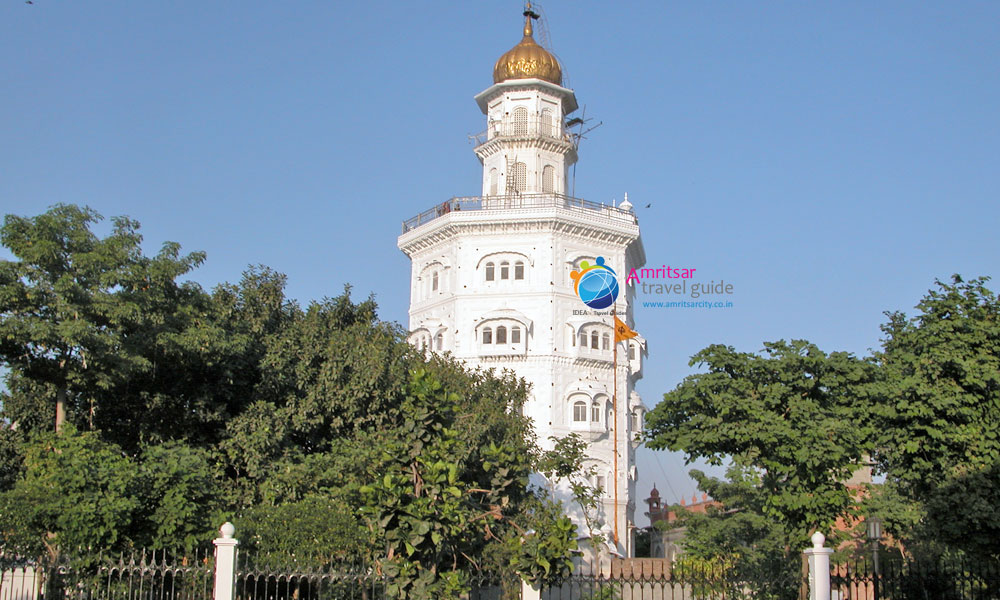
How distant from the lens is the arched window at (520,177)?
45688 mm

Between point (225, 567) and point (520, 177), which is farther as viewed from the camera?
point (520, 177)

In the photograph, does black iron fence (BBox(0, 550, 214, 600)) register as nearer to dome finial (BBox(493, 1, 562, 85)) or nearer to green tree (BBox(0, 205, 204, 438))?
green tree (BBox(0, 205, 204, 438))

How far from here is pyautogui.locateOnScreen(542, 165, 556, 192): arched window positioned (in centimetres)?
4594

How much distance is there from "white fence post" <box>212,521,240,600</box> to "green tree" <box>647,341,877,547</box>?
8.47m

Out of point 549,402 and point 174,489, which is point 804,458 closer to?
point 174,489

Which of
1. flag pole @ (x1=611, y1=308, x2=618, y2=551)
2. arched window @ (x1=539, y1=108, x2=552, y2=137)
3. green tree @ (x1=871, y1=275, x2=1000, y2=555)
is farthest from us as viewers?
arched window @ (x1=539, y1=108, x2=552, y2=137)

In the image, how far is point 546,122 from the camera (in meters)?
46.3

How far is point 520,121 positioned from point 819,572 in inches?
1305

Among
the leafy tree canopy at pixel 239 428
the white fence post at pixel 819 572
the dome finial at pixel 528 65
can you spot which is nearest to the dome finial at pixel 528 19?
the dome finial at pixel 528 65

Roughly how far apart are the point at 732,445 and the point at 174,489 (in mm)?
10584

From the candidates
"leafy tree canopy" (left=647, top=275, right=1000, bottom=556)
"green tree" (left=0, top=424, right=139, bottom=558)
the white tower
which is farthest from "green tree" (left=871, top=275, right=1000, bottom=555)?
the white tower

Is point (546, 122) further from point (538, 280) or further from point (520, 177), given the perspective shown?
point (538, 280)

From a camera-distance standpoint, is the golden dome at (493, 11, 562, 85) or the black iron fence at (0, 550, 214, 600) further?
the golden dome at (493, 11, 562, 85)

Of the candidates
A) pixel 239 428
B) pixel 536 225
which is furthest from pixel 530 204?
pixel 239 428
